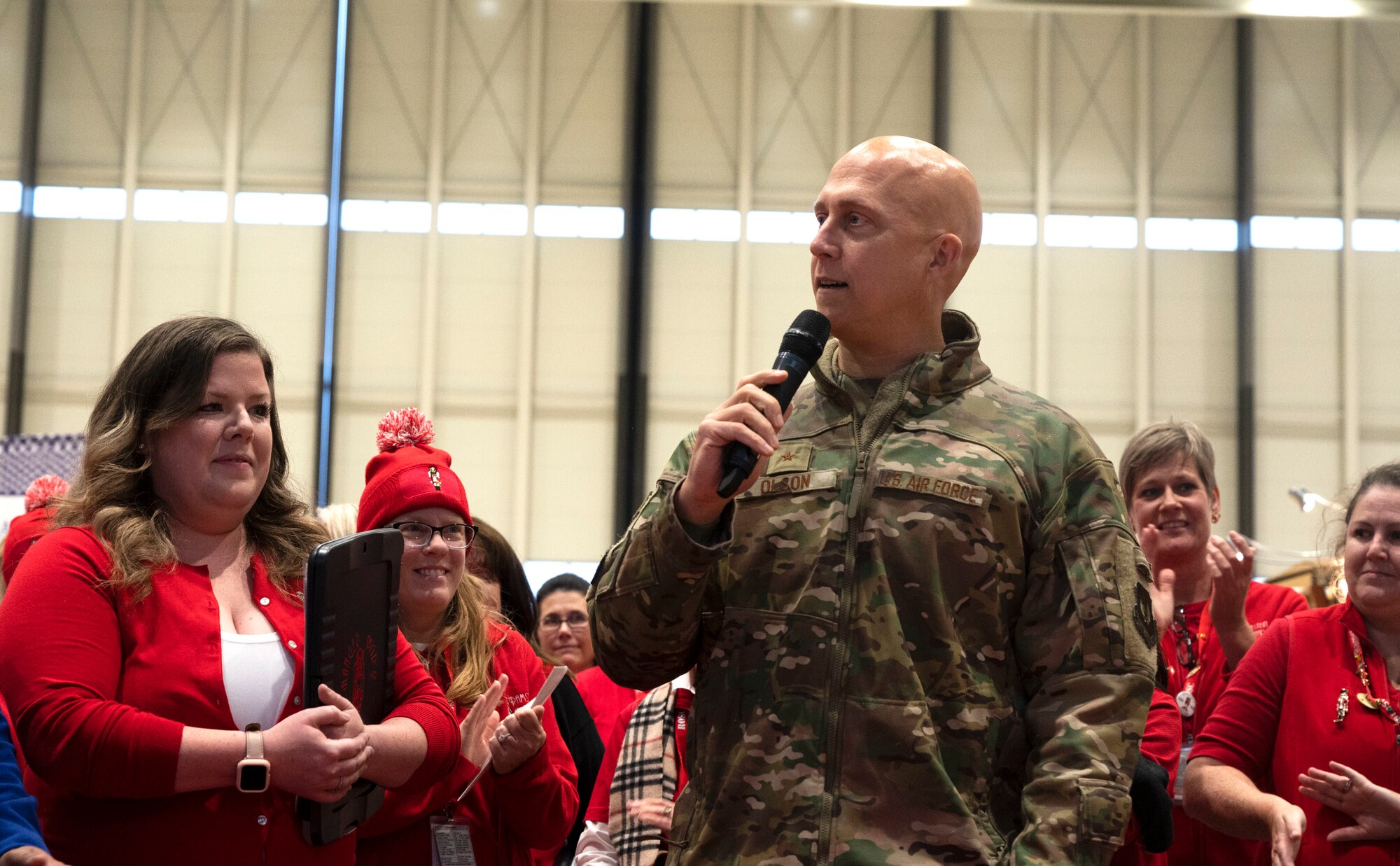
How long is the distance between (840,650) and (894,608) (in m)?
0.09

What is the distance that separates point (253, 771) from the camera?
2.00 metres

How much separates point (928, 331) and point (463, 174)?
10.2 metres

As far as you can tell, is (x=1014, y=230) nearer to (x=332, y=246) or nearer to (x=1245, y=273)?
(x=1245, y=273)

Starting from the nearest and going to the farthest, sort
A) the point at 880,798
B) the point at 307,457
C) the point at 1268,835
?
1. the point at 880,798
2. the point at 1268,835
3. the point at 307,457

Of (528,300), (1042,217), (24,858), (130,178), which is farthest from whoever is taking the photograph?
(1042,217)

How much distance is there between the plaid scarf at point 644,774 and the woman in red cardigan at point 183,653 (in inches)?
22.0

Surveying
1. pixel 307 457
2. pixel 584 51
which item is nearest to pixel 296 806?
pixel 307 457

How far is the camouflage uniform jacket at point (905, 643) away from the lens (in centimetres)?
177

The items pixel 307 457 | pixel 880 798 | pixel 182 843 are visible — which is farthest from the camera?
pixel 307 457

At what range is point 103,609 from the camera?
204cm

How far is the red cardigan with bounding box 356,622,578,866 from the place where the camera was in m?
2.72

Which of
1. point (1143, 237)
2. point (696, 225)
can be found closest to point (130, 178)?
point (696, 225)

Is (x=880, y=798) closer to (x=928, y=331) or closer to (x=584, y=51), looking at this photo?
(x=928, y=331)

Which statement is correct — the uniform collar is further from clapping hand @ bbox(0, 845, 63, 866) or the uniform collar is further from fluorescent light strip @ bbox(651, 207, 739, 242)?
fluorescent light strip @ bbox(651, 207, 739, 242)
